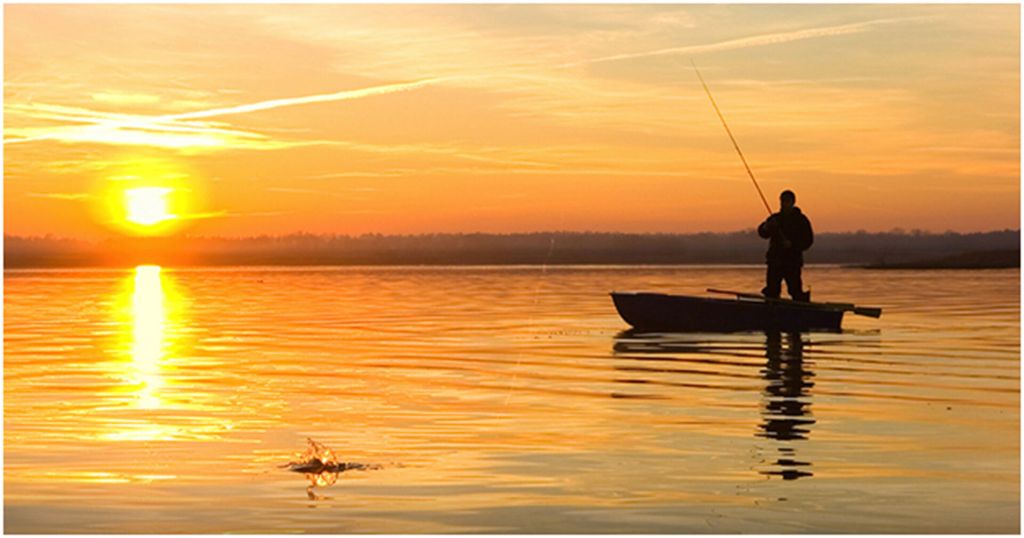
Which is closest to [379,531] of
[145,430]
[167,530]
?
[167,530]

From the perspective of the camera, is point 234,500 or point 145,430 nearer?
point 234,500

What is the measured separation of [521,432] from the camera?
46.3 feet

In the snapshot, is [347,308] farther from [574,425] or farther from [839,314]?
[574,425]

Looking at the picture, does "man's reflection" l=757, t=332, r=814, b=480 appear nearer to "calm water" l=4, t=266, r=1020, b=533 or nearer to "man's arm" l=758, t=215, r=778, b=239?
"calm water" l=4, t=266, r=1020, b=533

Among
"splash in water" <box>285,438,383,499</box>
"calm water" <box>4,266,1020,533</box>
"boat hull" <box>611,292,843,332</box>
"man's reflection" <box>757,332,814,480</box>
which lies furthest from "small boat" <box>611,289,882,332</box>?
"splash in water" <box>285,438,383,499</box>

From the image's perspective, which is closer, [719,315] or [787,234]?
[787,234]

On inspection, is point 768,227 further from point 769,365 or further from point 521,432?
point 521,432

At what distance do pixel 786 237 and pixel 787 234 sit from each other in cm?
8

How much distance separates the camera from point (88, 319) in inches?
1457

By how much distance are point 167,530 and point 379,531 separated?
1197mm

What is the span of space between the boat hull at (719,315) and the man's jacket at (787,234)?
2.68ft

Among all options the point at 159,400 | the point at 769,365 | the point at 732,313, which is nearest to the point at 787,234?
the point at 732,313

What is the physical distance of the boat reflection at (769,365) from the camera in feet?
41.7

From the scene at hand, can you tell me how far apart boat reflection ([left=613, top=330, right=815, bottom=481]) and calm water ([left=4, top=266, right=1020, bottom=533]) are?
56 mm
